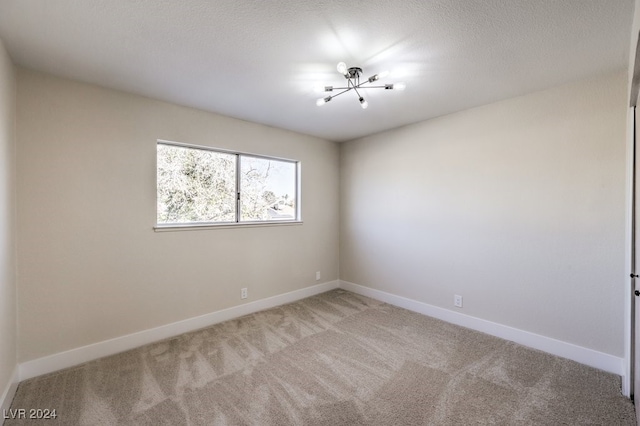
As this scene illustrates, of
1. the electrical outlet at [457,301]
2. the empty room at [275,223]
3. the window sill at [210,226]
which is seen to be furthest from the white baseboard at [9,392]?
the electrical outlet at [457,301]

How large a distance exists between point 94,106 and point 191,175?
1.01 meters

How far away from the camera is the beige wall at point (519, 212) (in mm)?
2277

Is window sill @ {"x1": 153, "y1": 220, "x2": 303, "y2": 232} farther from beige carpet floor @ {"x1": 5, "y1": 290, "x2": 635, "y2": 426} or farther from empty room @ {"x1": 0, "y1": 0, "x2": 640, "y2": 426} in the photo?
beige carpet floor @ {"x1": 5, "y1": 290, "x2": 635, "y2": 426}

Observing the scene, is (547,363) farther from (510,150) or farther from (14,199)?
(14,199)

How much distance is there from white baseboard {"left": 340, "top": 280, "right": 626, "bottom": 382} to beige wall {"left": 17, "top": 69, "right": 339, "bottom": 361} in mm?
2110

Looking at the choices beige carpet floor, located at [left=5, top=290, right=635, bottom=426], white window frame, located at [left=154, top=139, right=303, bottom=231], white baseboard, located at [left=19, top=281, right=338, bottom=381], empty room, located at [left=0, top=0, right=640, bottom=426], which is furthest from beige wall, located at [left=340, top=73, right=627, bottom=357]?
white baseboard, located at [left=19, top=281, right=338, bottom=381]

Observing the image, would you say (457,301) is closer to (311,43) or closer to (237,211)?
(237,211)

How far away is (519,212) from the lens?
2709 mm

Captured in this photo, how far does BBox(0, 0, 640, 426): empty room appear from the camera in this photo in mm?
1742

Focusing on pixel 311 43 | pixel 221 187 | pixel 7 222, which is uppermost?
pixel 311 43

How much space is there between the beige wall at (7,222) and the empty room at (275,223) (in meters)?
0.03

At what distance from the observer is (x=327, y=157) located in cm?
440

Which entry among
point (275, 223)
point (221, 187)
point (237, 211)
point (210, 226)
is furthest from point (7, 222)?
point (275, 223)

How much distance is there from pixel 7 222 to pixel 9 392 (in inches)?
46.2
